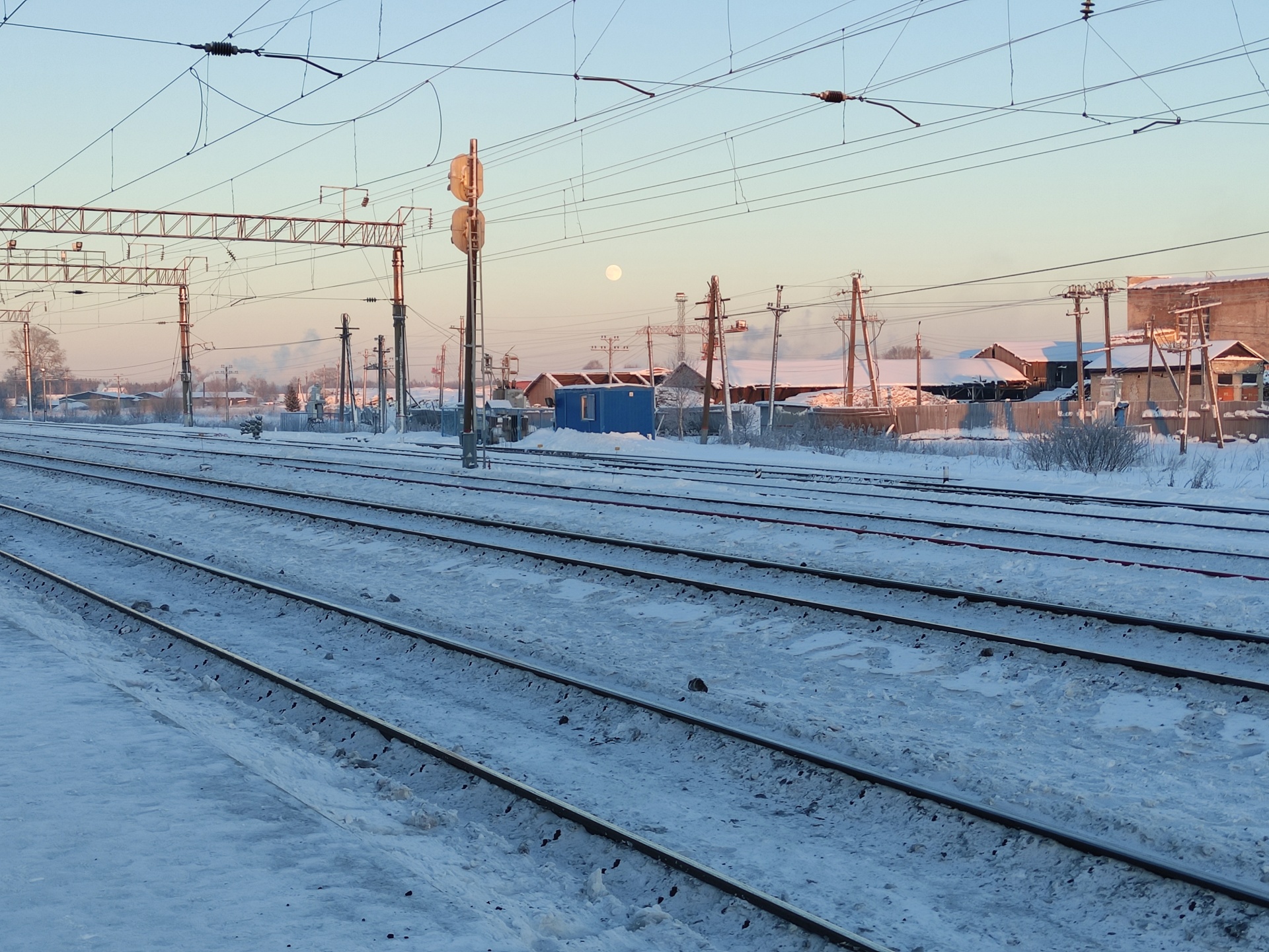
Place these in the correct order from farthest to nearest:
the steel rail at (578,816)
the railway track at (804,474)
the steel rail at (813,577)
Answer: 1. the railway track at (804,474)
2. the steel rail at (813,577)
3. the steel rail at (578,816)

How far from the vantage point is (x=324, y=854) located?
17.1 feet

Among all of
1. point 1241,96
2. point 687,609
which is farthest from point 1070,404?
point 687,609

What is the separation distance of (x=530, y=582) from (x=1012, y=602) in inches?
208

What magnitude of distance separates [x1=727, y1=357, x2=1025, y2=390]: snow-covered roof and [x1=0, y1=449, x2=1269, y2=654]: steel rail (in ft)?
244

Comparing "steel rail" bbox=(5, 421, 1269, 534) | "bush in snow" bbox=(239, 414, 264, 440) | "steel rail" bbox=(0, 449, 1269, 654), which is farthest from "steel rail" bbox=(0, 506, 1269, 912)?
"bush in snow" bbox=(239, 414, 264, 440)

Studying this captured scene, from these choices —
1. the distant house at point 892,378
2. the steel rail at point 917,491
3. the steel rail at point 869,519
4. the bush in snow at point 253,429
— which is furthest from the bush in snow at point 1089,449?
the distant house at point 892,378

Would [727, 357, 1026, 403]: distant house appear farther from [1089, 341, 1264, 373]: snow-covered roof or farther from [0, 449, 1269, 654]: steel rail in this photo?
[0, 449, 1269, 654]: steel rail

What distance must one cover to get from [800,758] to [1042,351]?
342 ft

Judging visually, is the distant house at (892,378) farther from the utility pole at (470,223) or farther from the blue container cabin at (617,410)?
the utility pole at (470,223)

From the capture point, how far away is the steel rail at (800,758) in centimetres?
492

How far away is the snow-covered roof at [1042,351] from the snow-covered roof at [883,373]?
2712mm

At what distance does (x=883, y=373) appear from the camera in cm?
9781

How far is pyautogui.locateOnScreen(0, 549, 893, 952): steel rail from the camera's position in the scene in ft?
15.0

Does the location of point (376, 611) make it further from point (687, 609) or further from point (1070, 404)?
point (1070, 404)
